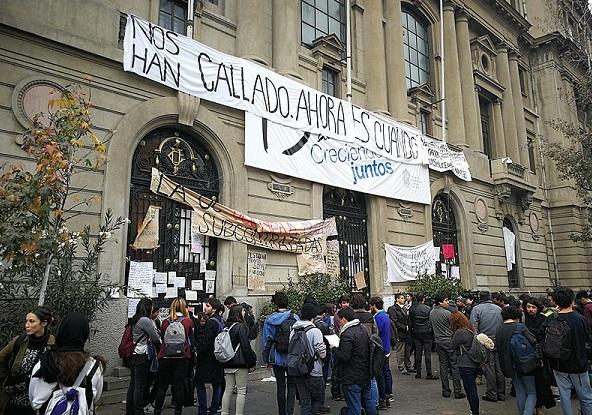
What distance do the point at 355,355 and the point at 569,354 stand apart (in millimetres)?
2825

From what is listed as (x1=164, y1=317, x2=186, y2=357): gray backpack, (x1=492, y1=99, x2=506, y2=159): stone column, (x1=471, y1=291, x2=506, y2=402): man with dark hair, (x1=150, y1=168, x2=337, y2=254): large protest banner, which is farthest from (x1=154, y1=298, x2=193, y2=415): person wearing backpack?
(x1=492, y1=99, x2=506, y2=159): stone column

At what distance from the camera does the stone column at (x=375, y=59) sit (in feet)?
57.1

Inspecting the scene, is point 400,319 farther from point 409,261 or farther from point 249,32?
point 249,32

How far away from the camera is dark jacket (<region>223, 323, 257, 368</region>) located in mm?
6754

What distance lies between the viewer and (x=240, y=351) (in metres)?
6.77

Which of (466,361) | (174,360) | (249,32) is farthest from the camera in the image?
(249,32)

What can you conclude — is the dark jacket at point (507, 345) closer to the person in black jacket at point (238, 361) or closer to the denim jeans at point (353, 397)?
the denim jeans at point (353, 397)

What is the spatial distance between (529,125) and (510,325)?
27.0 metres

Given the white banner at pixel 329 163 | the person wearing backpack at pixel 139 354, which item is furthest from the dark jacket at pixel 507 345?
the white banner at pixel 329 163

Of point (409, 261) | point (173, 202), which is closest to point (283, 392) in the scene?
point (173, 202)

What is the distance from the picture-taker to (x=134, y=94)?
34.8 ft

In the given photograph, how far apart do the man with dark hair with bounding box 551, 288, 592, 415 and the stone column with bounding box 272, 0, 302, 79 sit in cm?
1076

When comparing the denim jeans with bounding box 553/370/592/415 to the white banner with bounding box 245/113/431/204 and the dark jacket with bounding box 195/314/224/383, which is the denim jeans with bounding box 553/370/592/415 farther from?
the white banner with bounding box 245/113/431/204

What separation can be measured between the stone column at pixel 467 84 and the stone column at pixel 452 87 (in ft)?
2.70
